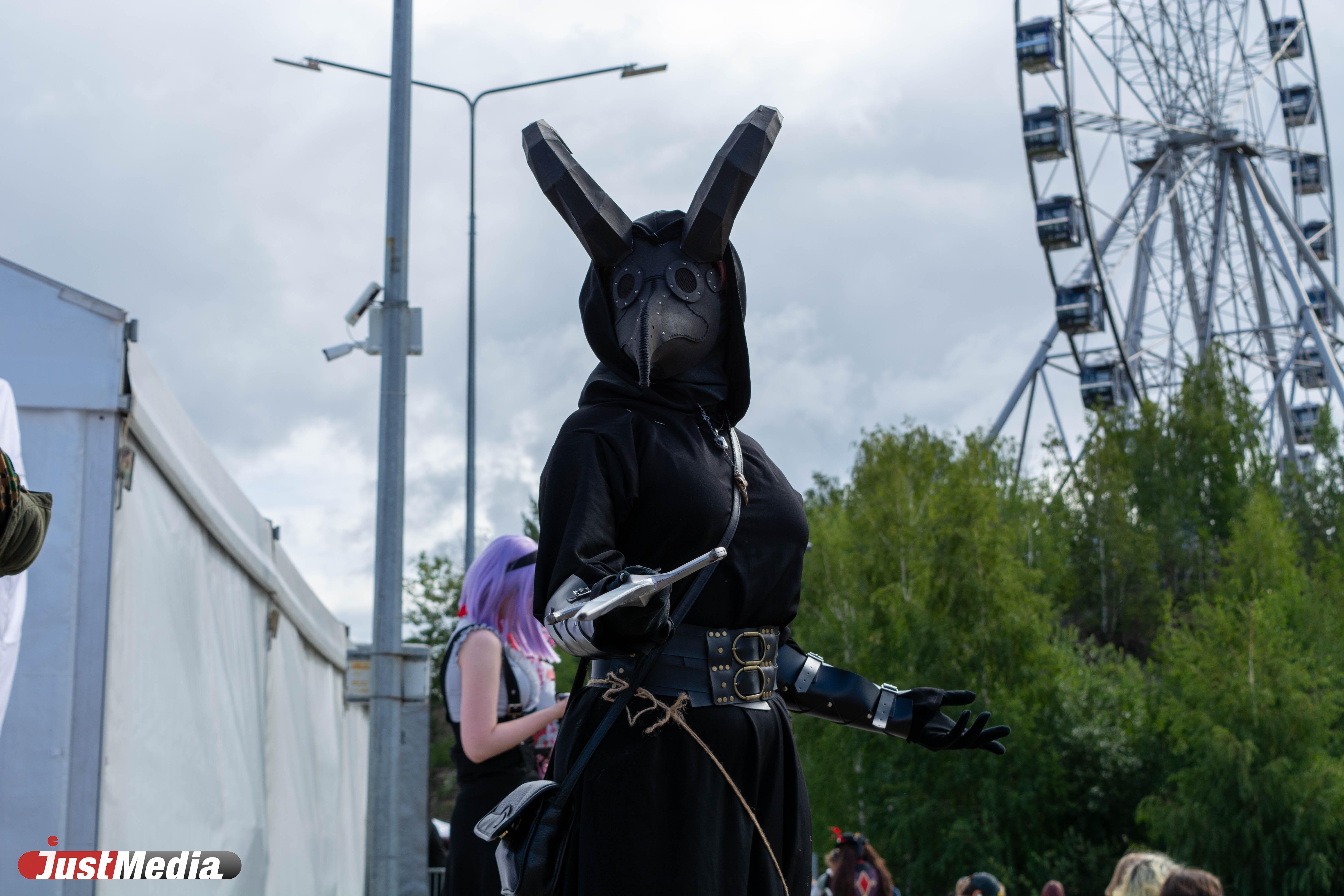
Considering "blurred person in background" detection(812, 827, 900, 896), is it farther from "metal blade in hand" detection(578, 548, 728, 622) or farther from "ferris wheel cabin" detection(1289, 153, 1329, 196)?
"ferris wheel cabin" detection(1289, 153, 1329, 196)

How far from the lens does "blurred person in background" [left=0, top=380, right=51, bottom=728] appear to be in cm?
279

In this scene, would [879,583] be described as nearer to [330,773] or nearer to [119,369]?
[330,773]

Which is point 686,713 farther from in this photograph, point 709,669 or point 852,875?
point 852,875

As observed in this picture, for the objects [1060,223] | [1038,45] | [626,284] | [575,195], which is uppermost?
[1038,45]

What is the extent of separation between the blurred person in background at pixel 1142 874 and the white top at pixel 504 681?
8.58 feet

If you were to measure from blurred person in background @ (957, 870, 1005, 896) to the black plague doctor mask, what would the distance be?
6065 millimetres

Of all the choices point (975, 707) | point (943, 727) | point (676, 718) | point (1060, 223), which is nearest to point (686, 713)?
point (676, 718)

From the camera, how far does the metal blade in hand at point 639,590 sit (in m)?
2.09

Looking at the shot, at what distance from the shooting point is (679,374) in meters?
2.68

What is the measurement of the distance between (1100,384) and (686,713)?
28461 mm

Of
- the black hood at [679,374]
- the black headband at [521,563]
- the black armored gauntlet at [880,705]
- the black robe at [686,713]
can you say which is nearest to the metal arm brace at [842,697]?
the black armored gauntlet at [880,705]

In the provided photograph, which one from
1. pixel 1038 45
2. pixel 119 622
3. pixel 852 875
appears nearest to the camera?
pixel 119 622

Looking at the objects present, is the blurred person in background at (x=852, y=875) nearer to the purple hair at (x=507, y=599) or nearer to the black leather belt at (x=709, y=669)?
the purple hair at (x=507, y=599)

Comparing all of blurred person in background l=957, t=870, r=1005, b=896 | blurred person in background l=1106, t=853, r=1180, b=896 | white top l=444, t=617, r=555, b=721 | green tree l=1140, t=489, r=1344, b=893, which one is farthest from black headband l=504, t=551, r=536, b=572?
green tree l=1140, t=489, r=1344, b=893
